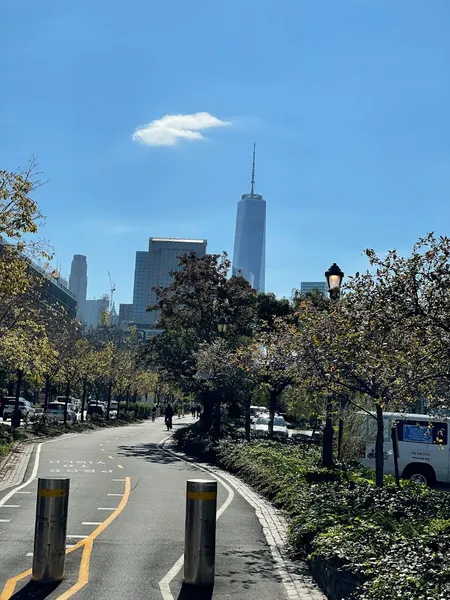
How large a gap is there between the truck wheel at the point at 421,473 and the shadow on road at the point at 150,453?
7406 mm

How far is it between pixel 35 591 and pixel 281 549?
424 cm

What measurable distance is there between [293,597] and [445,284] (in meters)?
4.07

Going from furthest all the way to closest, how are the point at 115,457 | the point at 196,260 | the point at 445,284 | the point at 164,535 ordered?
the point at 196,260, the point at 115,457, the point at 164,535, the point at 445,284

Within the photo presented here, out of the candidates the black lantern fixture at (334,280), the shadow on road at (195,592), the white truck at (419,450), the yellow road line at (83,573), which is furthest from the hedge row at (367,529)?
the black lantern fixture at (334,280)

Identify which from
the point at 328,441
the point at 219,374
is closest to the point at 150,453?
the point at 219,374

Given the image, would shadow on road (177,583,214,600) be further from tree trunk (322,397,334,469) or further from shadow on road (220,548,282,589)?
tree trunk (322,397,334,469)

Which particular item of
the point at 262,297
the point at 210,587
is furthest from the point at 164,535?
the point at 262,297

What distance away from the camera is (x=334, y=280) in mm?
14125

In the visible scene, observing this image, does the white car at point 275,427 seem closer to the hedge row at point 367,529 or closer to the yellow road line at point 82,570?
the hedge row at point 367,529

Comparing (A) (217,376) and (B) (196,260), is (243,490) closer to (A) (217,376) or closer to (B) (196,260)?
(A) (217,376)

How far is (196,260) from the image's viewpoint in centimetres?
3594

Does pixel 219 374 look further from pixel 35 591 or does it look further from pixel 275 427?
pixel 35 591

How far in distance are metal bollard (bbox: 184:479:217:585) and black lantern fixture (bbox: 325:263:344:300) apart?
7.14 meters

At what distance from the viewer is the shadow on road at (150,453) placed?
24416 millimetres
